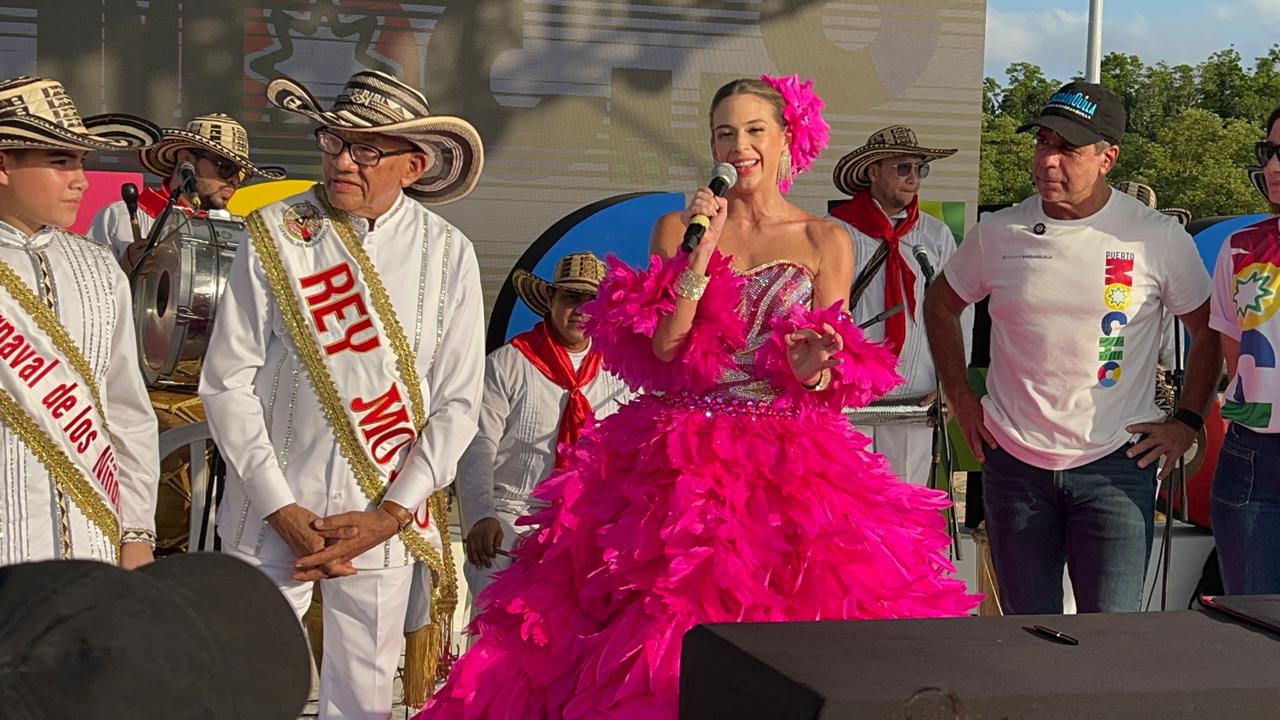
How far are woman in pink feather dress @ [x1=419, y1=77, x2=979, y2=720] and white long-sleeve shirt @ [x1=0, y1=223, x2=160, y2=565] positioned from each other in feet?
2.78

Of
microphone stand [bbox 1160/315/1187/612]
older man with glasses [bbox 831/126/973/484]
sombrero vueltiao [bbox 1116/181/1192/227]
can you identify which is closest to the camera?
microphone stand [bbox 1160/315/1187/612]

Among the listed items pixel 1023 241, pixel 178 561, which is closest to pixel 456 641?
pixel 1023 241

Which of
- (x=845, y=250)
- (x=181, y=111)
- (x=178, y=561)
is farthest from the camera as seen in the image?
(x=181, y=111)

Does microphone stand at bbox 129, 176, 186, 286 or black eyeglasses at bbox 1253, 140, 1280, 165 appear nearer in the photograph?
black eyeglasses at bbox 1253, 140, 1280, 165

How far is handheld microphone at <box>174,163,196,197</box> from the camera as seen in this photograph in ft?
18.5

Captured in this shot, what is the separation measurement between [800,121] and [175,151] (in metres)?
3.65

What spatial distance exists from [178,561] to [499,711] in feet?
7.80

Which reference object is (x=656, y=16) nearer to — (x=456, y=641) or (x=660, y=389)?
(x=456, y=641)

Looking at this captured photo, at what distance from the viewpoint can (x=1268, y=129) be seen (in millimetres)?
4207

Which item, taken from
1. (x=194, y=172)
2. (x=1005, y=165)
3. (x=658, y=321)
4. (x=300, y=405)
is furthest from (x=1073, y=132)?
(x=1005, y=165)

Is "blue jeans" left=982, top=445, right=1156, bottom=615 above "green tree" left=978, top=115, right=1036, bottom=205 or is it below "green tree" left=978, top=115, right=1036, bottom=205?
below

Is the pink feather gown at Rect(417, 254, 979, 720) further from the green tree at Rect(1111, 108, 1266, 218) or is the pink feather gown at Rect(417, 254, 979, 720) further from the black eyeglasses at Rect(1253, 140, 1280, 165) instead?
the green tree at Rect(1111, 108, 1266, 218)

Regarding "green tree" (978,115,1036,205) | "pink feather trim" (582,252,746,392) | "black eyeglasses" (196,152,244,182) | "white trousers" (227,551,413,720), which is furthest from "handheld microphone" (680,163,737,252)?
"green tree" (978,115,1036,205)

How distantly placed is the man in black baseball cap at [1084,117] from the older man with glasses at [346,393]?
166 centimetres
